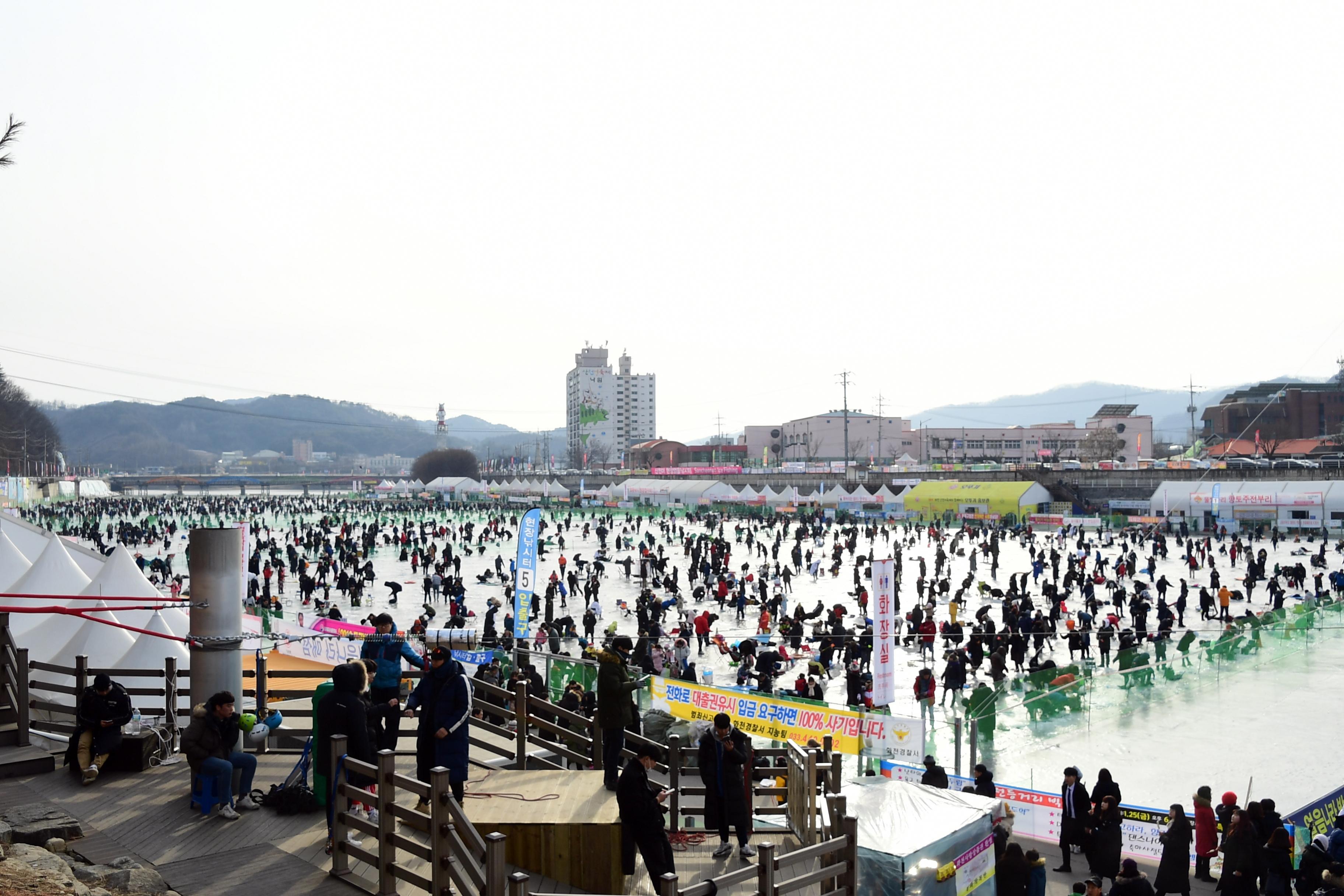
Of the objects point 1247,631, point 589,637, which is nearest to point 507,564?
point 589,637

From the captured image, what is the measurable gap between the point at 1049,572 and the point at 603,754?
27.6 m

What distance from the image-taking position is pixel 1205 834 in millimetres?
8227

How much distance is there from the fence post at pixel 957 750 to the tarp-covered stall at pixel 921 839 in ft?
11.4

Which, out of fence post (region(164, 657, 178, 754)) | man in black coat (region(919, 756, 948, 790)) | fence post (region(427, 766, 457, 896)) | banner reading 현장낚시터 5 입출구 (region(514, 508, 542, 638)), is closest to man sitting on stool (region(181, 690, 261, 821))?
fence post (region(164, 657, 178, 754))

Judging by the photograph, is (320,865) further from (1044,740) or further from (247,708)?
(1044,740)

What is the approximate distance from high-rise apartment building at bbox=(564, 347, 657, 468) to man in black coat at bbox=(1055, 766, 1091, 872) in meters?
169

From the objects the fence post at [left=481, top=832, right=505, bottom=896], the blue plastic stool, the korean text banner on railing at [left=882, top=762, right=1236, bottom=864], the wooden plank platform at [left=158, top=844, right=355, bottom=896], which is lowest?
the korean text banner on railing at [left=882, top=762, right=1236, bottom=864]

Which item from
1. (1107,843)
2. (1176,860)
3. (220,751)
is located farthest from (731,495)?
(220,751)

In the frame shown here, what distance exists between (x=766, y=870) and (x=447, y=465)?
138555 mm

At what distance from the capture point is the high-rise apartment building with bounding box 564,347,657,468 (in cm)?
18325

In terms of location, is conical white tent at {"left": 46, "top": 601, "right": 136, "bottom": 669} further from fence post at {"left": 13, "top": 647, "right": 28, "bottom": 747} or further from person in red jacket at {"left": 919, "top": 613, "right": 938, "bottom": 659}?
person in red jacket at {"left": 919, "top": 613, "right": 938, "bottom": 659}

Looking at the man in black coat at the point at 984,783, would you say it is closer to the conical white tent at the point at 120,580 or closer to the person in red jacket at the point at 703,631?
the person in red jacket at the point at 703,631

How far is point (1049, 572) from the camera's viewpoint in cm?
3023

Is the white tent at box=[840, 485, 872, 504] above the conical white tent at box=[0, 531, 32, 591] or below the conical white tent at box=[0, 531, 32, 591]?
below
